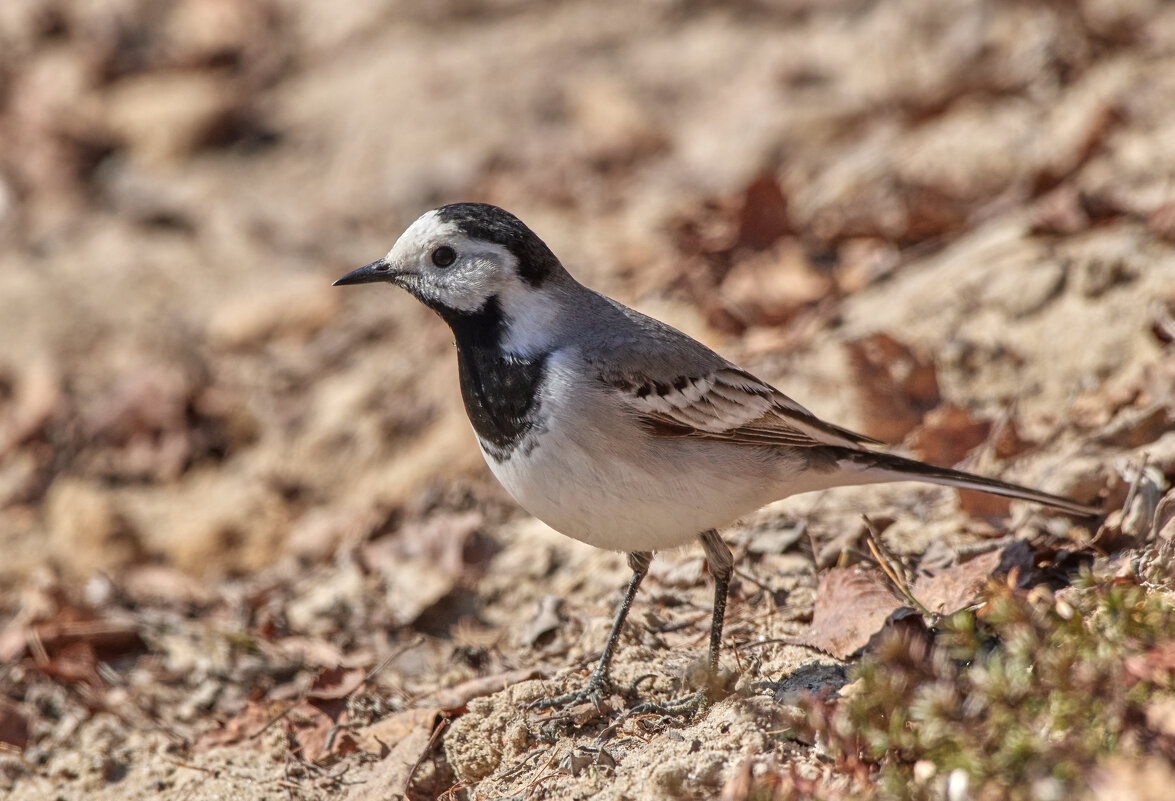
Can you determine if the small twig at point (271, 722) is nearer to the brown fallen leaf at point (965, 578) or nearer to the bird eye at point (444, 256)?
the bird eye at point (444, 256)

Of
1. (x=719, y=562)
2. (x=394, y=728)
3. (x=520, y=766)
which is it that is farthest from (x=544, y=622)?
(x=520, y=766)

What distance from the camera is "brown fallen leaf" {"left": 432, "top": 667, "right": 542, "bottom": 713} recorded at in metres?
4.58

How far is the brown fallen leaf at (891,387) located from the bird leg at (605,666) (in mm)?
1858

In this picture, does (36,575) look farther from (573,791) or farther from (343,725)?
(573,791)

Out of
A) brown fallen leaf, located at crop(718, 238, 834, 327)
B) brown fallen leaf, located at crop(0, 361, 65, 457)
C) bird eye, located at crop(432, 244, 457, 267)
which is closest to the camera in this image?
bird eye, located at crop(432, 244, 457, 267)

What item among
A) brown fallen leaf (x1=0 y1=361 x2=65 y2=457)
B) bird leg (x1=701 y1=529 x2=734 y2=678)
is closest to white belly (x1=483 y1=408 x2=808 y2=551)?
bird leg (x1=701 y1=529 x2=734 y2=678)

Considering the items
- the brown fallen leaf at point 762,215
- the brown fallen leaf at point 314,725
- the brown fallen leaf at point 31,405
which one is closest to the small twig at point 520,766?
the brown fallen leaf at point 314,725

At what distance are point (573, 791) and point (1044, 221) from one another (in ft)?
14.8

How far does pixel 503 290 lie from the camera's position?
4.40m

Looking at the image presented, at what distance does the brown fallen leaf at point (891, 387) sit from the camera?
5867 millimetres

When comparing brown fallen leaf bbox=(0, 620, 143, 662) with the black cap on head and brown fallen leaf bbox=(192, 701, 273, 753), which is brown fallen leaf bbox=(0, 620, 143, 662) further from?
the black cap on head

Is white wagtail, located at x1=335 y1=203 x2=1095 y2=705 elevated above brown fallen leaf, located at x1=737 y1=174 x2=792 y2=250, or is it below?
below

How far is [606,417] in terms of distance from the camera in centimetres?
→ 411

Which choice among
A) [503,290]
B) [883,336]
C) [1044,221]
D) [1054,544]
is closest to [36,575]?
[503,290]
